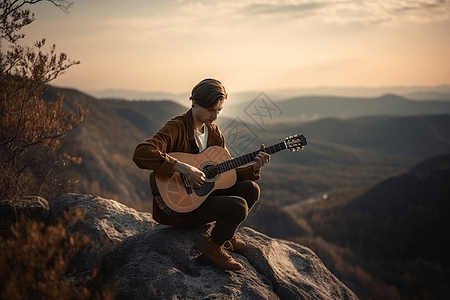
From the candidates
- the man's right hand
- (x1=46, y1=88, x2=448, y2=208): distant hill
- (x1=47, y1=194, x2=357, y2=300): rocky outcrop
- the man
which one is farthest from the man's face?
(x1=46, y1=88, x2=448, y2=208): distant hill

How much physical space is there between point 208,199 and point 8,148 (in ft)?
17.9

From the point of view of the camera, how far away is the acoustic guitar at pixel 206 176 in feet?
15.5

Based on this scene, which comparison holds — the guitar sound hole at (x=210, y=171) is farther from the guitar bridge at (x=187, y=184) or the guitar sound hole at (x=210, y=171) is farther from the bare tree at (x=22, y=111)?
the bare tree at (x=22, y=111)

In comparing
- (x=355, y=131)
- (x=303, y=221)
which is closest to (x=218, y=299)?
(x=303, y=221)

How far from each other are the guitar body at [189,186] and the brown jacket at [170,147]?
127 mm

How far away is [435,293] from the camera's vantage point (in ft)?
62.2

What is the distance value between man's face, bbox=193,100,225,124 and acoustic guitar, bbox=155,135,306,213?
0.38 metres

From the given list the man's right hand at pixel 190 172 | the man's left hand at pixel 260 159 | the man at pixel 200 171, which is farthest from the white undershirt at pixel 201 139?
the man's left hand at pixel 260 159

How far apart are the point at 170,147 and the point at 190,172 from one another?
55cm

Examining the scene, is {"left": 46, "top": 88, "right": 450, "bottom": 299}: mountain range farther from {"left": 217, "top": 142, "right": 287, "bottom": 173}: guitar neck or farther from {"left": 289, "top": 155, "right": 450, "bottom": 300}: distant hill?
{"left": 217, "top": 142, "right": 287, "bottom": 173}: guitar neck

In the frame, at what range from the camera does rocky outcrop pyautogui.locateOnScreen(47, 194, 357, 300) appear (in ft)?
14.6

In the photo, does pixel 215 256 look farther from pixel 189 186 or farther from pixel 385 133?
pixel 385 133

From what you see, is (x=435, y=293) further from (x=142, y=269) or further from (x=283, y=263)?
(x=142, y=269)

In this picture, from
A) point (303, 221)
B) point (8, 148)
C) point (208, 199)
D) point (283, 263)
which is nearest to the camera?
point (208, 199)
